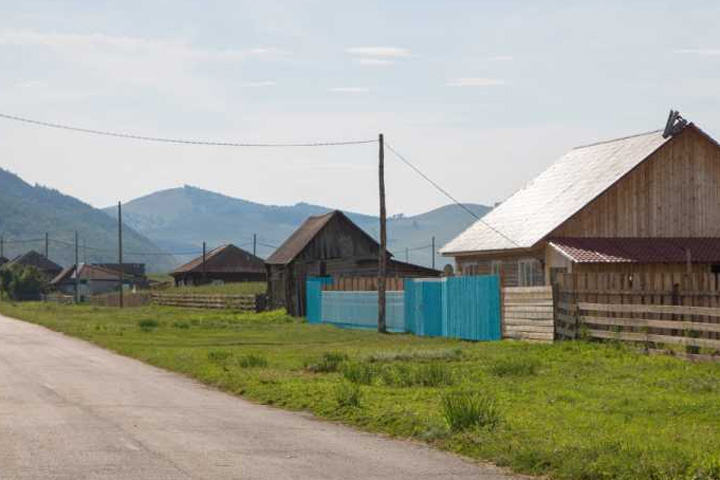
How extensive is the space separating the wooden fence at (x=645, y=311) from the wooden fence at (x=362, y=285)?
14826mm

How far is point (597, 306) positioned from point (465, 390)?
33.1 feet

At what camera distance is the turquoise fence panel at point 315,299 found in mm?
53803

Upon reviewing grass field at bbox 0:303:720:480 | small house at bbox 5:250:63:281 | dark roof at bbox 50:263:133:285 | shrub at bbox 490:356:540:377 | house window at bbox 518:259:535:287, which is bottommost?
grass field at bbox 0:303:720:480

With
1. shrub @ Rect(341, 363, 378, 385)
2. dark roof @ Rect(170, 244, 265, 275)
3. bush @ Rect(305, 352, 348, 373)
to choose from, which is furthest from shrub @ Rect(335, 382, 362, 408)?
dark roof @ Rect(170, 244, 265, 275)

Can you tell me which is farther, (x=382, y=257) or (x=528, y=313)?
(x=382, y=257)

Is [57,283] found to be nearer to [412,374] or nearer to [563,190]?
[563,190]

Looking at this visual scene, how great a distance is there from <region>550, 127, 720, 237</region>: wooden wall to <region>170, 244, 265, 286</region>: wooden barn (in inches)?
2720

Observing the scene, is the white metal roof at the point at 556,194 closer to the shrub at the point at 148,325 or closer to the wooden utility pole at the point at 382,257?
the wooden utility pole at the point at 382,257

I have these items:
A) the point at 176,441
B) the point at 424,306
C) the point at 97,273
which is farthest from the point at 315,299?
the point at 97,273

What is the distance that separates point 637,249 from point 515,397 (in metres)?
25.7

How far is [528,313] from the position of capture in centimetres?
3238

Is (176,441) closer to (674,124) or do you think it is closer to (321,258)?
(674,124)

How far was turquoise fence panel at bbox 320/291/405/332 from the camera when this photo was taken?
144 ft

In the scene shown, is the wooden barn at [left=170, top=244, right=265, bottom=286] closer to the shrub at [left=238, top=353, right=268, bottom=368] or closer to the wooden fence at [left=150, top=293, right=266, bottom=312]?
the wooden fence at [left=150, top=293, right=266, bottom=312]
